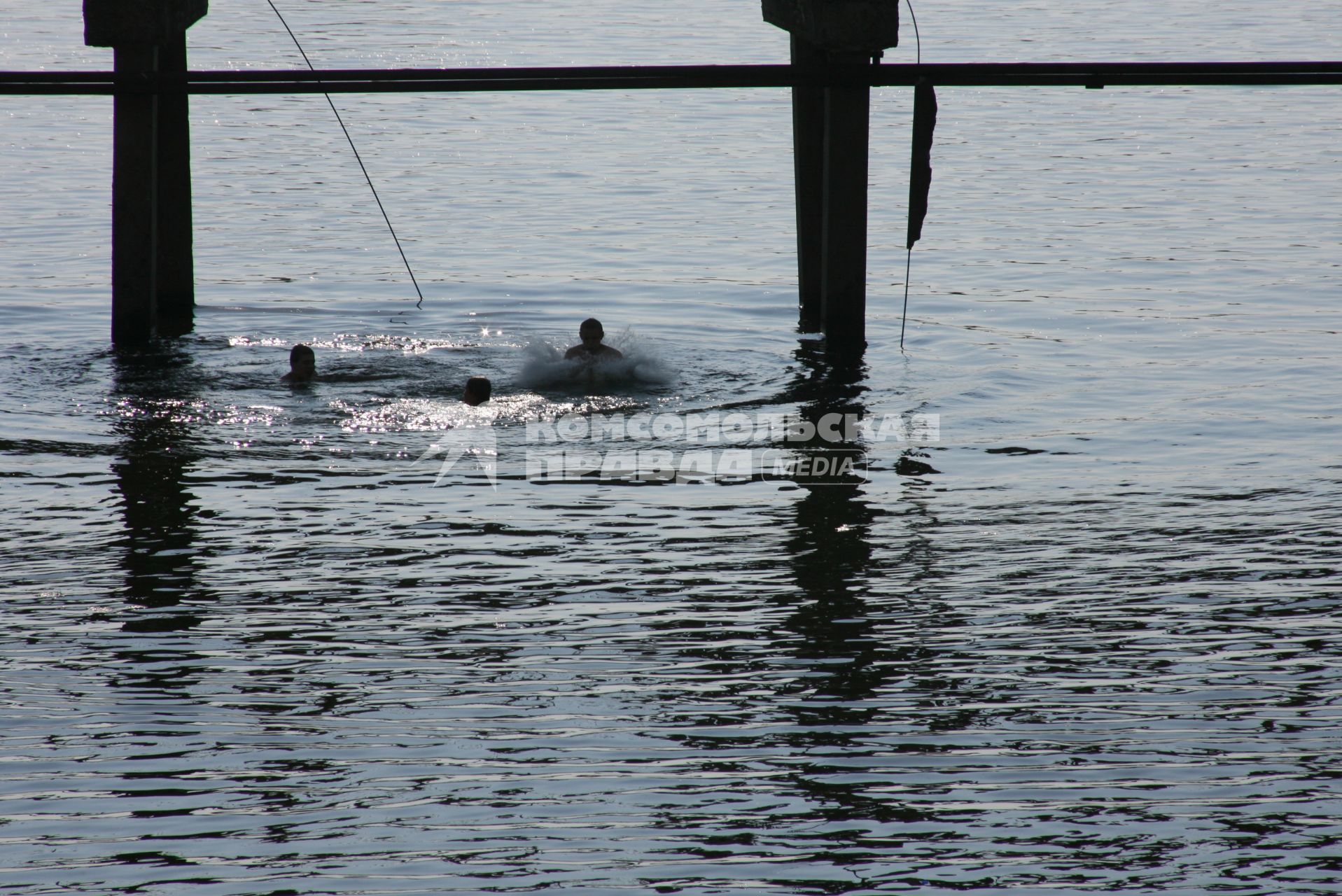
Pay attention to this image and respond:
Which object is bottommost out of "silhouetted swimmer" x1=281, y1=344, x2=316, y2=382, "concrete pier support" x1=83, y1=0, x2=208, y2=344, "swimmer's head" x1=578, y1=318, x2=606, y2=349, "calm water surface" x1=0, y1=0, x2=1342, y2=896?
"calm water surface" x1=0, y1=0, x2=1342, y2=896

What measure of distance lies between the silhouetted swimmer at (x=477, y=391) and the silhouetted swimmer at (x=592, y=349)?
944 mm

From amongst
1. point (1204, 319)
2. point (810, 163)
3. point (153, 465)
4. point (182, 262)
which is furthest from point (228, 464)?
point (1204, 319)

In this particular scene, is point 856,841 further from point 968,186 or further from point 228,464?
point 968,186

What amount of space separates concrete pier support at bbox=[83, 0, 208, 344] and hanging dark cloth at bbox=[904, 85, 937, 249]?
5.60 m

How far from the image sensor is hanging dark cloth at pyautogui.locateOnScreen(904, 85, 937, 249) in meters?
10.4

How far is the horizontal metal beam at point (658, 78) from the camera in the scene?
10148 mm

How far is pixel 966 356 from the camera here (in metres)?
12.8

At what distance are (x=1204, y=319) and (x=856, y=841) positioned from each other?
416 inches

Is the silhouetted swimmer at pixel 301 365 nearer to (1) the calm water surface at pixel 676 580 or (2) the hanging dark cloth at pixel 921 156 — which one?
(1) the calm water surface at pixel 676 580

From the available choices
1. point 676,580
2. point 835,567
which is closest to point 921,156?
point 835,567

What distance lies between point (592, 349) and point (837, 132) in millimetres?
2608

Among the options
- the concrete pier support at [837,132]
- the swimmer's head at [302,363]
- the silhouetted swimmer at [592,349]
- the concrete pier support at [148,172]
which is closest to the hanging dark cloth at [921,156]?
the concrete pier support at [837,132]

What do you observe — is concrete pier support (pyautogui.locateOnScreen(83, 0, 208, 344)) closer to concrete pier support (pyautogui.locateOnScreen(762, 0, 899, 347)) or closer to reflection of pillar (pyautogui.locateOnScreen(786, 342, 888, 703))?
concrete pier support (pyautogui.locateOnScreen(762, 0, 899, 347))

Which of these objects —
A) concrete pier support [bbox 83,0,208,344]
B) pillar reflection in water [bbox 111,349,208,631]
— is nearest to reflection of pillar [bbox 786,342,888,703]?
pillar reflection in water [bbox 111,349,208,631]
